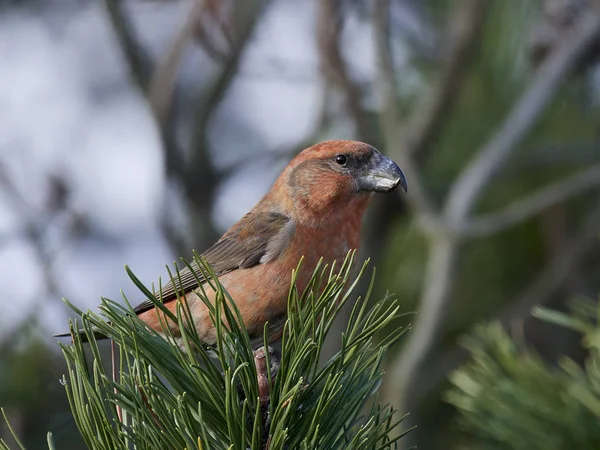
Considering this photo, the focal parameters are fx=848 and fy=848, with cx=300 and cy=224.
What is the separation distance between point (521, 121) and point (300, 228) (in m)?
1.69

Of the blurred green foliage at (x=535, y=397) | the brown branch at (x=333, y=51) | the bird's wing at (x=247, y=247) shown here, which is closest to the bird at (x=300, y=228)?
the bird's wing at (x=247, y=247)

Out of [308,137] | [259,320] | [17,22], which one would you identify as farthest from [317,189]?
[17,22]

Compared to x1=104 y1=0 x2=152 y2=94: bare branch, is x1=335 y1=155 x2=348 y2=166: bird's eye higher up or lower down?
lower down

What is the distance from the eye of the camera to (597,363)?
7.69ft

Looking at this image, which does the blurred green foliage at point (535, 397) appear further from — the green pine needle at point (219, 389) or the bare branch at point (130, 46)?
the bare branch at point (130, 46)

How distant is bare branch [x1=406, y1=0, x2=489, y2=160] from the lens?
477cm

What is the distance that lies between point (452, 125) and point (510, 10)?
0.80m

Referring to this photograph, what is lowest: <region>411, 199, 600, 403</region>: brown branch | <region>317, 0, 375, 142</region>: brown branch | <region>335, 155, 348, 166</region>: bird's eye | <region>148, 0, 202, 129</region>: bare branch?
<region>411, 199, 600, 403</region>: brown branch

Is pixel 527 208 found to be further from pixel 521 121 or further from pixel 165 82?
pixel 165 82

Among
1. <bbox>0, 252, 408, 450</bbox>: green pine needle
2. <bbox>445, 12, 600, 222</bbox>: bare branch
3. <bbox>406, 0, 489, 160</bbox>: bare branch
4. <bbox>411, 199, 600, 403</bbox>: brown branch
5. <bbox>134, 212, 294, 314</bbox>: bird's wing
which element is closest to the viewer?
<bbox>0, 252, 408, 450</bbox>: green pine needle

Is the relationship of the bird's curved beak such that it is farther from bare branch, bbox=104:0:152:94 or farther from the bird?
bare branch, bbox=104:0:152:94

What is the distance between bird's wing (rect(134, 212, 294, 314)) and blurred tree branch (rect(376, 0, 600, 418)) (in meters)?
1.12

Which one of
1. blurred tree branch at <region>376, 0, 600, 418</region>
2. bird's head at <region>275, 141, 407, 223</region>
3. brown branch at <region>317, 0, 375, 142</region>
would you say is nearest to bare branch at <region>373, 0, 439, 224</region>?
blurred tree branch at <region>376, 0, 600, 418</region>

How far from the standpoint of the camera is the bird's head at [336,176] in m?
3.05
